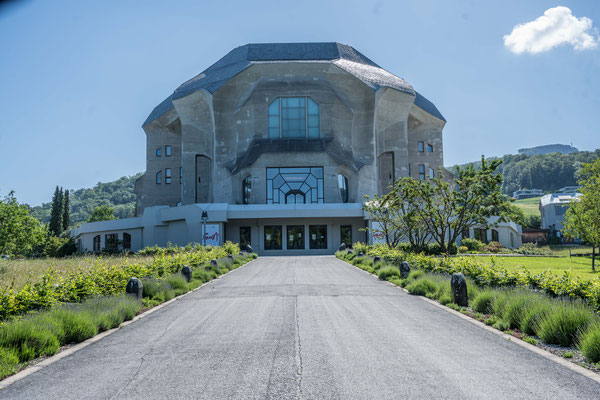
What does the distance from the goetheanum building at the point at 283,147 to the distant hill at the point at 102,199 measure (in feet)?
273

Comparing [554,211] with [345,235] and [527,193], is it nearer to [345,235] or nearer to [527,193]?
[345,235]

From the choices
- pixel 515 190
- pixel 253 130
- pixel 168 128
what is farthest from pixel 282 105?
pixel 515 190

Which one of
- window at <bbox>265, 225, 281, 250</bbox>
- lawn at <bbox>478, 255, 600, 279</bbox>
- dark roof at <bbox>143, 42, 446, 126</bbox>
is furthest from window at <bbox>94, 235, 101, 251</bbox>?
lawn at <bbox>478, 255, 600, 279</bbox>

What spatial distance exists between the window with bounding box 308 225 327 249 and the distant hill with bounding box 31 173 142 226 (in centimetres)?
9221

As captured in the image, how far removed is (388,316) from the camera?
33.2ft

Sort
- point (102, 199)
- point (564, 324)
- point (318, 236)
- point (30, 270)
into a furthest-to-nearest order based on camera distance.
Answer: point (102, 199) → point (318, 236) → point (30, 270) → point (564, 324)

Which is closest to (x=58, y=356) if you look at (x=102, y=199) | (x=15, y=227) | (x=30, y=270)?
(x=30, y=270)

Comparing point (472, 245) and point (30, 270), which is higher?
point (30, 270)

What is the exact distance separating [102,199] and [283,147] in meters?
125

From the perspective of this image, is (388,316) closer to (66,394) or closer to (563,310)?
(563,310)

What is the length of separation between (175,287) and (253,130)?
120ft

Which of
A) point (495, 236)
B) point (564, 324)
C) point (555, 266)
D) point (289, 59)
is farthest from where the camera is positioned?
point (495, 236)

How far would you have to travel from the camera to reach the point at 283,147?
158 feet

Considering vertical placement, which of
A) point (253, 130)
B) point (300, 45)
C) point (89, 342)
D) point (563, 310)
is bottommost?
point (89, 342)
